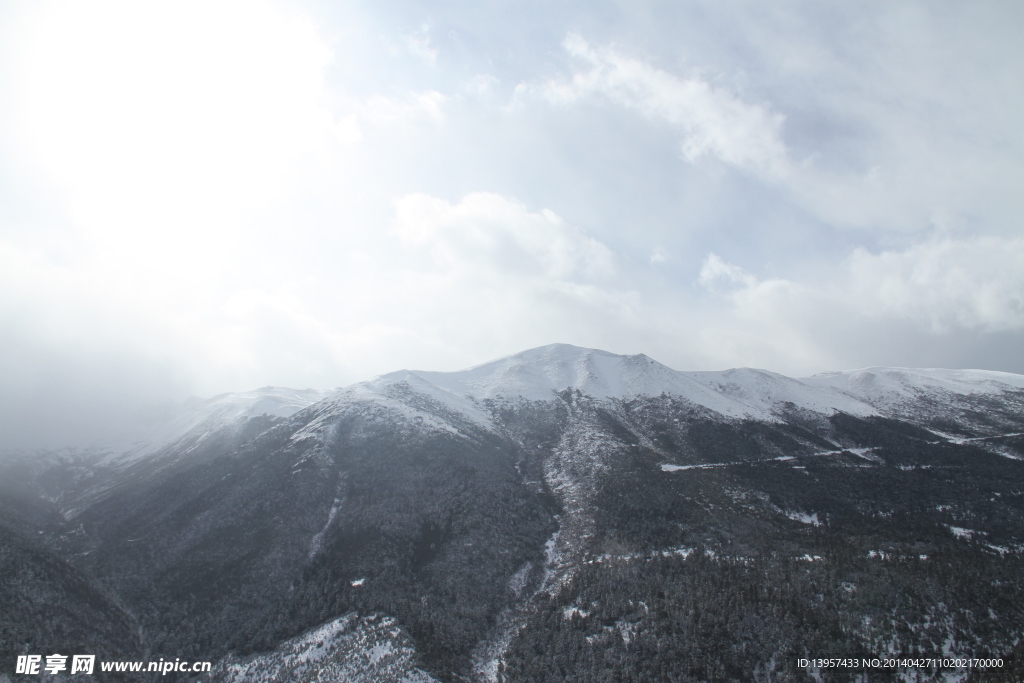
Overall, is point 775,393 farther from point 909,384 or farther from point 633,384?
point 909,384

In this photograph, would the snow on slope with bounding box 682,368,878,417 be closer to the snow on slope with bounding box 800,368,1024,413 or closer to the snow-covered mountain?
the snow-covered mountain

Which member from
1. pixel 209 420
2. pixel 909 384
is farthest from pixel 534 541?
pixel 909 384

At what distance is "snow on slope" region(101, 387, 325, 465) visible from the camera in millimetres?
90000

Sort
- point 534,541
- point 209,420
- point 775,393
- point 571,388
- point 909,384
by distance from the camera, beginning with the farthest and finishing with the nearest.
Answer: point 909,384 < point 571,388 < point 775,393 < point 209,420 < point 534,541

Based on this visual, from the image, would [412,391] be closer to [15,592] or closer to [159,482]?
[159,482]

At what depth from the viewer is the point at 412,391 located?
8981 cm

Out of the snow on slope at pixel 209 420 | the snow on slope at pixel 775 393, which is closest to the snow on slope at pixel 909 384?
the snow on slope at pixel 775 393

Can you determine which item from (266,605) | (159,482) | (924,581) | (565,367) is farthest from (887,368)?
(159,482)

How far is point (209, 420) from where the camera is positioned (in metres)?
98.3

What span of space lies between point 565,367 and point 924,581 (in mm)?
84976

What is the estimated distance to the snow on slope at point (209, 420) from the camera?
9000cm

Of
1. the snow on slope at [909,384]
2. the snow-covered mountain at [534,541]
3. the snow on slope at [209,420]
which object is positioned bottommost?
the snow-covered mountain at [534,541]

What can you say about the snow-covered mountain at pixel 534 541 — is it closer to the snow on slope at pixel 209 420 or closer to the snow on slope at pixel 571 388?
the snow on slope at pixel 571 388

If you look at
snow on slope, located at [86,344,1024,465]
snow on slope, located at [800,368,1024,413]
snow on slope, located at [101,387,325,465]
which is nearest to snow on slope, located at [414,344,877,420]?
snow on slope, located at [86,344,1024,465]
